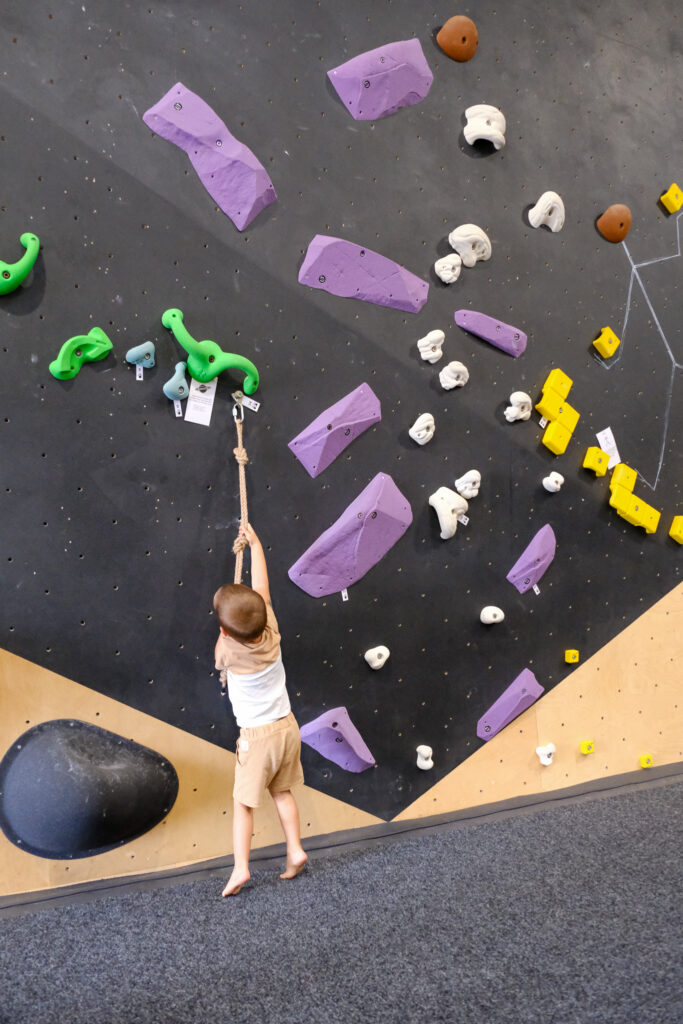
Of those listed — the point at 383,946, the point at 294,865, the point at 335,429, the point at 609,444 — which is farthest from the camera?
the point at 609,444

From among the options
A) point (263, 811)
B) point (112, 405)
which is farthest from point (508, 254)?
point (263, 811)

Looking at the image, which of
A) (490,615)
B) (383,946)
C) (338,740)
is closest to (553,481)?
(490,615)

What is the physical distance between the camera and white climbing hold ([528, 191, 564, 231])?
276 cm

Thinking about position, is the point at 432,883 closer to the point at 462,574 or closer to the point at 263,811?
the point at 263,811

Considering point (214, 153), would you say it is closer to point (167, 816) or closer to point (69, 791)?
point (69, 791)

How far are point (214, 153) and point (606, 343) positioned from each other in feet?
5.00

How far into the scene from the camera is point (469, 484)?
266 cm

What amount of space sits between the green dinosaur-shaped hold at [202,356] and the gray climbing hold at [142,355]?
0.07m

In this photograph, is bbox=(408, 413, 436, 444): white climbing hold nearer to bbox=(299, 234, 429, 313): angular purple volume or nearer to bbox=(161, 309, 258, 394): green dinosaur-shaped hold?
bbox=(299, 234, 429, 313): angular purple volume

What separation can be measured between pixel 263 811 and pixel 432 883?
1.69ft

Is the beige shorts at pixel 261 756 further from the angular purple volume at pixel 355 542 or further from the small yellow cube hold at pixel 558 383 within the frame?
the small yellow cube hold at pixel 558 383

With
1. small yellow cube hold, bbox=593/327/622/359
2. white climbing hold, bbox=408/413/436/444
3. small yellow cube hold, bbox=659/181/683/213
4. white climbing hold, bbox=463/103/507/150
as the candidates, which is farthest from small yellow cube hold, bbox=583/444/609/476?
white climbing hold, bbox=463/103/507/150

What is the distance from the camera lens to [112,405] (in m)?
2.13

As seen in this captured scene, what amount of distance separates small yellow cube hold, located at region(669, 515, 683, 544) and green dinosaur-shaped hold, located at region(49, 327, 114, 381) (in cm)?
224
